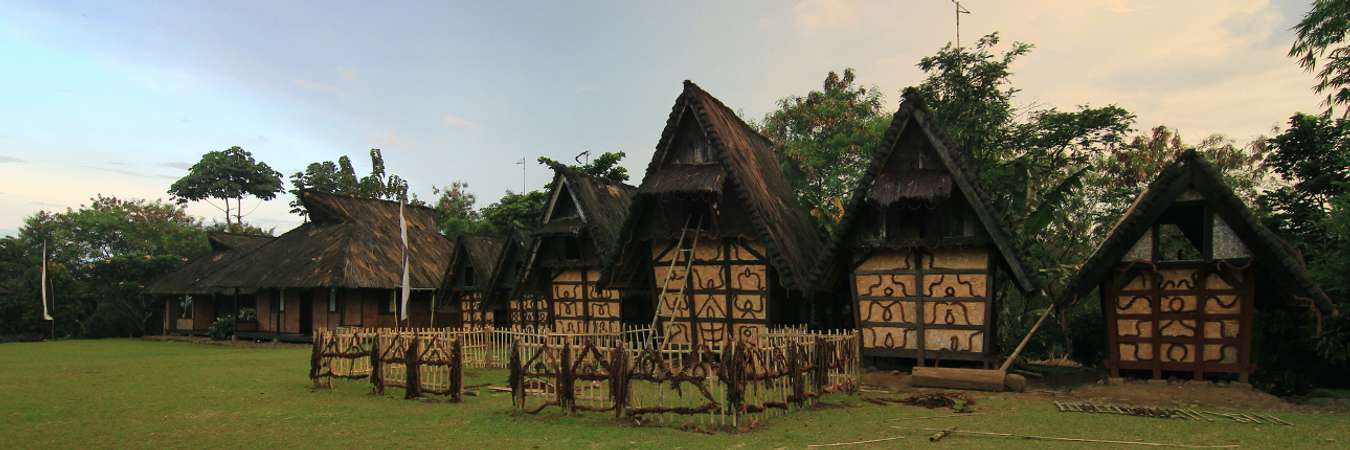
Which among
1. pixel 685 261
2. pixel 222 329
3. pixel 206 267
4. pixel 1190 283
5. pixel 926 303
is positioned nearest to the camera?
pixel 1190 283

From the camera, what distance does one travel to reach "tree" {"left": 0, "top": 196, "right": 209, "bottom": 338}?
37.8 m

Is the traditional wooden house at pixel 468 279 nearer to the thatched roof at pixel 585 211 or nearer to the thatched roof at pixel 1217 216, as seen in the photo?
the thatched roof at pixel 585 211

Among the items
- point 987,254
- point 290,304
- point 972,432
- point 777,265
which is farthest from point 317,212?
point 972,432

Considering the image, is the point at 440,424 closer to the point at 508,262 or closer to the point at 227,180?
the point at 508,262

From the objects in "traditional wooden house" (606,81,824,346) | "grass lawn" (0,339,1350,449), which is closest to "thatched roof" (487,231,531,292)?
"traditional wooden house" (606,81,824,346)

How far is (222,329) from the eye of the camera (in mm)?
33094

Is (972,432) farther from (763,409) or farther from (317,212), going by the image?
(317,212)

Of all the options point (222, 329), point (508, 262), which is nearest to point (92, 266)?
point (222, 329)

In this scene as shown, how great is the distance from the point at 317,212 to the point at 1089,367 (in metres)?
32.0

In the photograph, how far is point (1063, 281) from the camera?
21.0 metres

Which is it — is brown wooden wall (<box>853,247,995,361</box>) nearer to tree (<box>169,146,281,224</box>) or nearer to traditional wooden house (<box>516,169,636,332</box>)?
traditional wooden house (<box>516,169,636,332</box>)

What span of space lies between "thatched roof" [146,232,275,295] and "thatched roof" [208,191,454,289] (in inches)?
65.7

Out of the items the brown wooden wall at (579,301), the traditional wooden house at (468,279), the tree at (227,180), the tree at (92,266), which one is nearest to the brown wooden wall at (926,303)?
the brown wooden wall at (579,301)

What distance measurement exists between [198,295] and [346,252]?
35.8 feet
